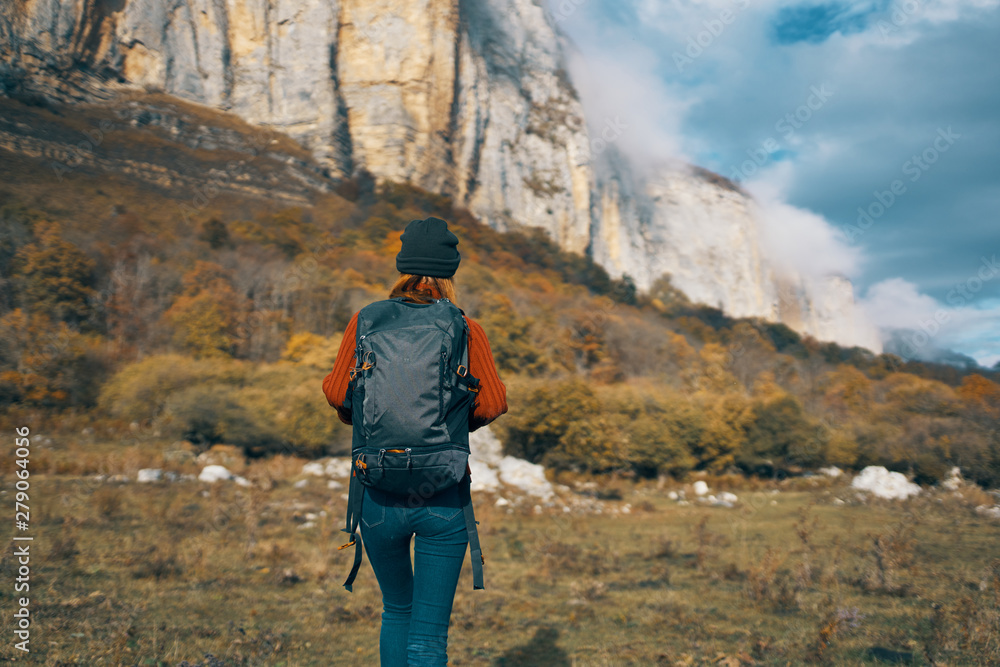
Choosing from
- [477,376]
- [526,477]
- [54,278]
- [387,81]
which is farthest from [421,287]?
[387,81]

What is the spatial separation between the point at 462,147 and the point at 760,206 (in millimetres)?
67266

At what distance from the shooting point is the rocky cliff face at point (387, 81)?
46688 mm

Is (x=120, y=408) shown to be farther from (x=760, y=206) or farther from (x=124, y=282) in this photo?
(x=760, y=206)

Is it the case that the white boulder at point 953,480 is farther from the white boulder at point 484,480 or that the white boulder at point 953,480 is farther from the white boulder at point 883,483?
the white boulder at point 484,480

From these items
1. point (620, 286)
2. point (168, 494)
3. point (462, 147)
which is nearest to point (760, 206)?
point (620, 286)

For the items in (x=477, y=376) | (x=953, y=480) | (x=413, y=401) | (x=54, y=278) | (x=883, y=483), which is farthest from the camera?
(x=54, y=278)

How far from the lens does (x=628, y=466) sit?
2019 cm

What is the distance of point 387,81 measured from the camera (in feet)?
186

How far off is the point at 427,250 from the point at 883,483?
22.9m

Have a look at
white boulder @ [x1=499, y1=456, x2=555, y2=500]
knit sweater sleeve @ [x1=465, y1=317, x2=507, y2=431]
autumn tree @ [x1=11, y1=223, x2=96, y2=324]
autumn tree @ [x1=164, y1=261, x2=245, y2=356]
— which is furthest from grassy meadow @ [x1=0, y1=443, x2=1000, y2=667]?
autumn tree @ [x1=11, y1=223, x2=96, y2=324]

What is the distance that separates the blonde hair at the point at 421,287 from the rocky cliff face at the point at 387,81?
51414 mm

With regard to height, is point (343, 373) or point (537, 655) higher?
point (343, 373)

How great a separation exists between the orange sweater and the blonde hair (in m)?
0.16

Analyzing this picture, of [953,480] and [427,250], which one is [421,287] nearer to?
[427,250]
